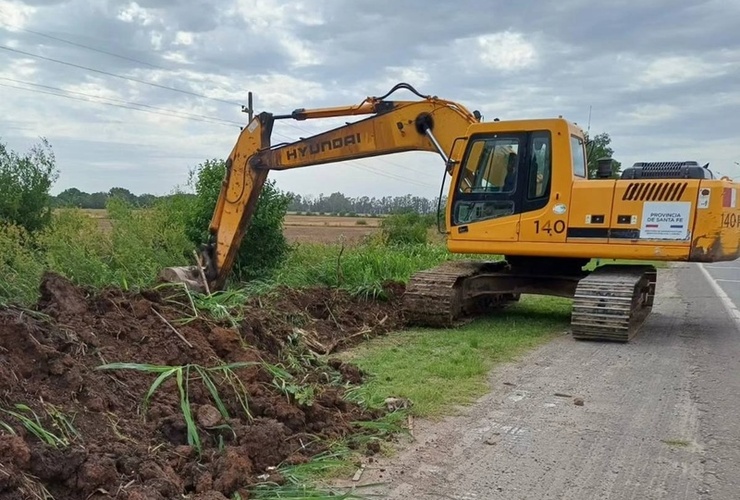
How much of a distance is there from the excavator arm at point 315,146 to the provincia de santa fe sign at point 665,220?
8.59 feet

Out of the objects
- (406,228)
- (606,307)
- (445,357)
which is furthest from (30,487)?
(406,228)

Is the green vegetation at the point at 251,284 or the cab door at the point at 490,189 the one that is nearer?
A: the green vegetation at the point at 251,284

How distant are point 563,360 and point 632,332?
6.81 ft

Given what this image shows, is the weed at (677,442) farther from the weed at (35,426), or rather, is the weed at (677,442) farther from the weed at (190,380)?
the weed at (35,426)

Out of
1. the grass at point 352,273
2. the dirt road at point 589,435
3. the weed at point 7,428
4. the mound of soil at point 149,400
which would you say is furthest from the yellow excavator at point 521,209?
the weed at point 7,428

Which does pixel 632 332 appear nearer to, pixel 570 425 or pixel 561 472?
pixel 570 425

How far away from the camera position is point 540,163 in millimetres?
9320

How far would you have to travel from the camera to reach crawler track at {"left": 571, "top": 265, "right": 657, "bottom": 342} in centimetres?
859

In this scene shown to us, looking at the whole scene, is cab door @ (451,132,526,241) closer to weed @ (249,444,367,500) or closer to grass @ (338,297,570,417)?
grass @ (338,297,570,417)

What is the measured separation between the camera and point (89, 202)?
1495cm

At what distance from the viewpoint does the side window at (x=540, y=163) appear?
9289 millimetres

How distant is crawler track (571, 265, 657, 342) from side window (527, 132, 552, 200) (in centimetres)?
132

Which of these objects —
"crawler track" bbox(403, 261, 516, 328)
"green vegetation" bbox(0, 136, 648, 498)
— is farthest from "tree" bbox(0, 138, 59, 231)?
"crawler track" bbox(403, 261, 516, 328)

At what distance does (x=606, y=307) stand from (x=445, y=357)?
2.54 metres
